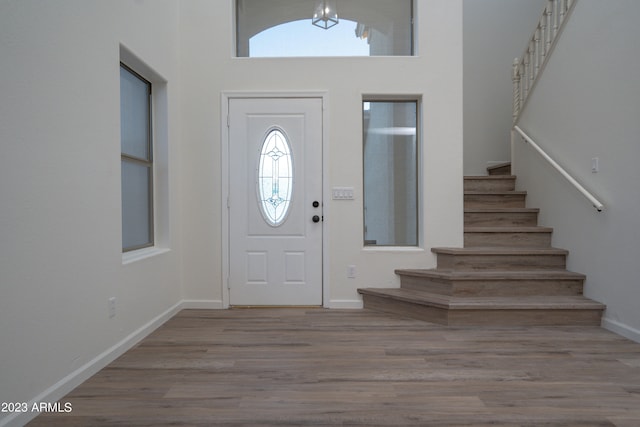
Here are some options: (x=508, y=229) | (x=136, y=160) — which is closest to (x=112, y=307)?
(x=136, y=160)

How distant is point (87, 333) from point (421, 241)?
2.95 meters

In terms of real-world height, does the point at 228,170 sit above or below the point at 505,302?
above

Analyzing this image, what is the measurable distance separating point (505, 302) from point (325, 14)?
336 cm

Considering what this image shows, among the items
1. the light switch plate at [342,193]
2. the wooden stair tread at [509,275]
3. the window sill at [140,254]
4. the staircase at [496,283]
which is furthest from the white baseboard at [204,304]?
the wooden stair tread at [509,275]

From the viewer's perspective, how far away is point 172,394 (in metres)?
2.10

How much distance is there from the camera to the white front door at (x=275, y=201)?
12.6ft

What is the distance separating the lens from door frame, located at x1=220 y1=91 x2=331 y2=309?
12.5 ft

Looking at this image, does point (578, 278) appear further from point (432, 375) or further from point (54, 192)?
point (54, 192)

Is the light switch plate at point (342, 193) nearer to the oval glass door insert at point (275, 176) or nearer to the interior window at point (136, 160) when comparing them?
the oval glass door insert at point (275, 176)

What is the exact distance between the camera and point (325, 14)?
13.3 ft

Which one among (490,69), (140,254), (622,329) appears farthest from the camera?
(490,69)

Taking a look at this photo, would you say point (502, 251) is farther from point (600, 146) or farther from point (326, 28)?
point (326, 28)

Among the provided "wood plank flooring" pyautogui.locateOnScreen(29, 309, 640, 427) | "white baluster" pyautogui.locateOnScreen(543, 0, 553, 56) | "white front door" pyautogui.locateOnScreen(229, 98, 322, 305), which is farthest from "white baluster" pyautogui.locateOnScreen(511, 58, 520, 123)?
"wood plank flooring" pyautogui.locateOnScreen(29, 309, 640, 427)

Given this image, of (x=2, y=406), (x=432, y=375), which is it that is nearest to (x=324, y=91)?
(x=432, y=375)
